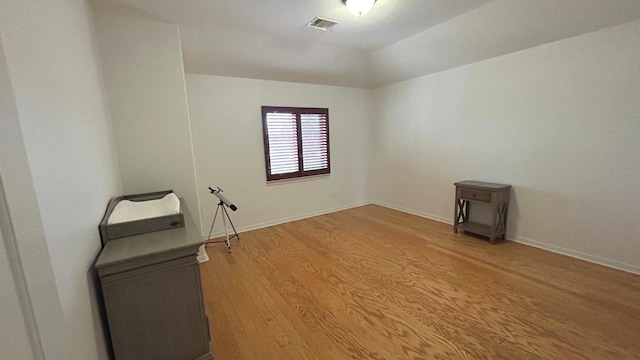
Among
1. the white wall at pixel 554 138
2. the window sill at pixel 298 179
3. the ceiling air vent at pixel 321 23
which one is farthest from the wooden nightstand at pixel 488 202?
the ceiling air vent at pixel 321 23

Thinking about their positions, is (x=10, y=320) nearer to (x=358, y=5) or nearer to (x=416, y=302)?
(x=416, y=302)

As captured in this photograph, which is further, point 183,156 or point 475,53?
point 475,53

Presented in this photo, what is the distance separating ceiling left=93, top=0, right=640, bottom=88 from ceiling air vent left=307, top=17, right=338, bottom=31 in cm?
6

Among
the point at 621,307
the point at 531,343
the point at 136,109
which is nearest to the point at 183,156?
the point at 136,109

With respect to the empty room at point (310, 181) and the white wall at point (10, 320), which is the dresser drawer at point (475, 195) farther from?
the white wall at point (10, 320)

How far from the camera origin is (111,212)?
5.53 ft

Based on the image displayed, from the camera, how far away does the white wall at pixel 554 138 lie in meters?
2.37

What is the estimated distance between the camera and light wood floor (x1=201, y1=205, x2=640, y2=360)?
163 cm

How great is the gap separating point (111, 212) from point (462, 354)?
2524 millimetres

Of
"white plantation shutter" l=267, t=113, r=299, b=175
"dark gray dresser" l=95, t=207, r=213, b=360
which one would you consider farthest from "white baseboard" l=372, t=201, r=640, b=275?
"dark gray dresser" l=95, t=207, r=213, b=360

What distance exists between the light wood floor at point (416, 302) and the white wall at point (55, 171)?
3.39 ft

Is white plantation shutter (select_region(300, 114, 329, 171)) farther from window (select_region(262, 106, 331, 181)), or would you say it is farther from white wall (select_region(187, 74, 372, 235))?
white wall (select_region(187, 74, 372, 235))

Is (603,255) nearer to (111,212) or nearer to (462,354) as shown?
(462,354)

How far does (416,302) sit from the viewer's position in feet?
6.82
